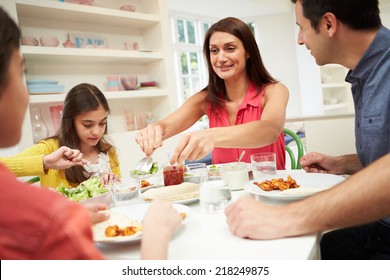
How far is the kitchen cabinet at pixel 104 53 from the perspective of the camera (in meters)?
2.66

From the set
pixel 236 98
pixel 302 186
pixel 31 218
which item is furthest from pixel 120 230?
pixel 236 98

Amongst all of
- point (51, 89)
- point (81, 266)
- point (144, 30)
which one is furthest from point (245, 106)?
point (144, 30)

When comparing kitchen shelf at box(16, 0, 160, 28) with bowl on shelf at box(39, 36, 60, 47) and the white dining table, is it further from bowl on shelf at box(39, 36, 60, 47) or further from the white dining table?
the white dining table

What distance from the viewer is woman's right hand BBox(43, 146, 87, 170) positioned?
1.35 metres

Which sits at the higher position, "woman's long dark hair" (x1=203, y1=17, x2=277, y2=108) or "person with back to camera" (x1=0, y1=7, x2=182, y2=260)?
"woman's long dark hair" (x1=203, y1=17, x2=277, y2=108)

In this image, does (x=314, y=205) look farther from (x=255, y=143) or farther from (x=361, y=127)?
(x=255, y=143)

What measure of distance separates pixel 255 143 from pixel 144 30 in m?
2.66

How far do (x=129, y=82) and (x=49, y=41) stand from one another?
805 mm

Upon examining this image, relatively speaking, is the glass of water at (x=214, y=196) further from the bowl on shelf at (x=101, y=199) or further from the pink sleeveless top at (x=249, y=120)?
the pink sleeveless top at (x=249, y=120)

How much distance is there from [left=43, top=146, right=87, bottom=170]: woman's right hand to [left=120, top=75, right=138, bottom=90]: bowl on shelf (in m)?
1.95

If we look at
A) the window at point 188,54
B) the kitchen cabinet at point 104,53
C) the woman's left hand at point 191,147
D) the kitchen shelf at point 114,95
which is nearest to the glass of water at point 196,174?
the woman's left hand at point 191,147

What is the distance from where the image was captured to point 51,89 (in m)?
2.67

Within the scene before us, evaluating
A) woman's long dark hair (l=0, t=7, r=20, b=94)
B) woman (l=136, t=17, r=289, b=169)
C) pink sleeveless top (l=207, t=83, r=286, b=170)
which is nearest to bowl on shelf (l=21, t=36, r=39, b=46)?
woman (l=136, t=17, r=289, b=169)

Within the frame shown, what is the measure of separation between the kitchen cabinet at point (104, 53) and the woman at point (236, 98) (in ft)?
4.61
